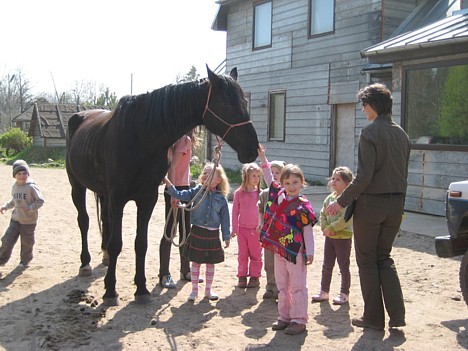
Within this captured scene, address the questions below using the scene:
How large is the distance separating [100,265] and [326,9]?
33.0ft

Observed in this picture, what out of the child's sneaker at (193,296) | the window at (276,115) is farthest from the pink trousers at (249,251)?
the window at (276,115)

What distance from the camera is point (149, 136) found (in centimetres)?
467

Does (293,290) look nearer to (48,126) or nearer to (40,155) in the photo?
(40,155)

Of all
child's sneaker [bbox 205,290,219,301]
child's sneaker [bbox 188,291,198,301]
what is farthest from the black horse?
child's sneaker [bbox 205,290,219,301]

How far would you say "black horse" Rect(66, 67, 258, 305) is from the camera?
14.4ft

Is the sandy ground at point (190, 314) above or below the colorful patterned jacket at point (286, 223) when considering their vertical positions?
below

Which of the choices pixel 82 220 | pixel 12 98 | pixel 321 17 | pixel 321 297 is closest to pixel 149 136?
pixel 82 220

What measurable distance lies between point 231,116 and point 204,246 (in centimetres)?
123

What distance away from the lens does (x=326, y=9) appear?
1376cm

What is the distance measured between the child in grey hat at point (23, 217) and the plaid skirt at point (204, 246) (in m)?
1.97

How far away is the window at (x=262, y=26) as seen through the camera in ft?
52.7

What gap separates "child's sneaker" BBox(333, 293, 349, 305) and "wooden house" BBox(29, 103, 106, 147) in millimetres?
28546

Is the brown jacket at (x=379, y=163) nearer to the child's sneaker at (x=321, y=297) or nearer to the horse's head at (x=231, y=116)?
the horse's head at (x=231, y=116)

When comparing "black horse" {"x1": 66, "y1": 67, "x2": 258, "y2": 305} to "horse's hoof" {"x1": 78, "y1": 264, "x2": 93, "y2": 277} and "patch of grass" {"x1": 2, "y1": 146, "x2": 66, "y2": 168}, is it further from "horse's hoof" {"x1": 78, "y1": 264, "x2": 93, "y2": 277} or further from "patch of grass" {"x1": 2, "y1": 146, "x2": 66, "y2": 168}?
"patch of grass" {"x1": 2, "y1": 146, "x2": 66, "y2": 168}
